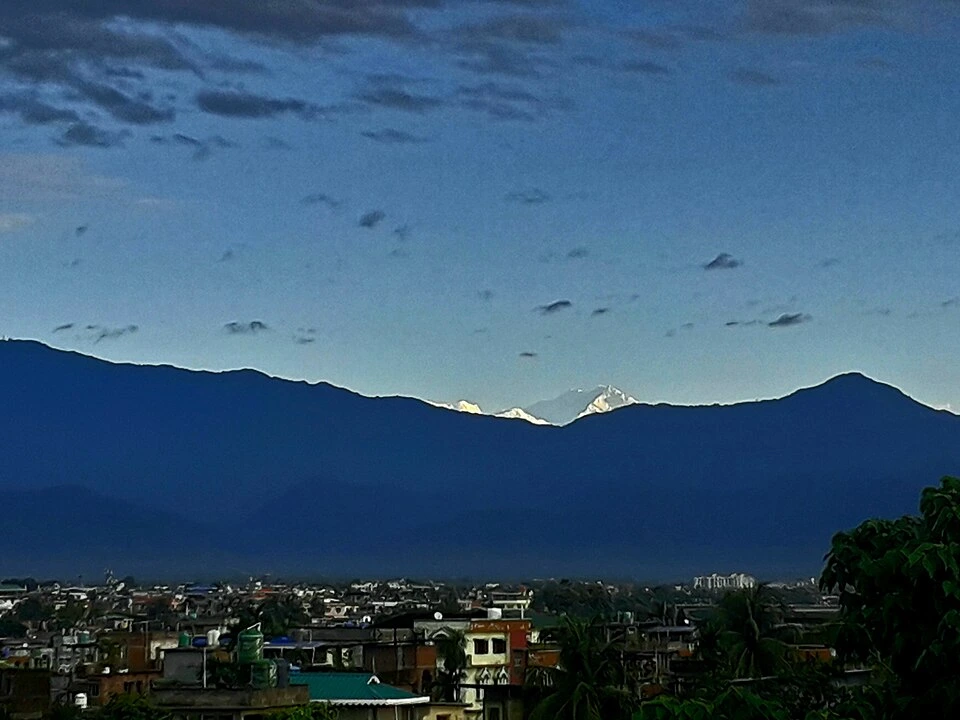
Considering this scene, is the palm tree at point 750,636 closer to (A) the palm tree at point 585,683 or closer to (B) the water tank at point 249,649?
(A) the palm tree at point 585,683

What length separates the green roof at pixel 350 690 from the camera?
35.5 meters

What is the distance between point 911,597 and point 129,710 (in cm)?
2330

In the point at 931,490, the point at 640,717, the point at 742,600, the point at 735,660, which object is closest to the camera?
the point at 640,717

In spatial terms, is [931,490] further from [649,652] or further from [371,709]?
[649,652]

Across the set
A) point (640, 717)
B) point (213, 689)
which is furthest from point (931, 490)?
point (213, 689)

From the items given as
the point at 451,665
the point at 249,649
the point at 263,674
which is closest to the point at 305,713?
the point at 263,674

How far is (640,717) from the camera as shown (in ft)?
48.3

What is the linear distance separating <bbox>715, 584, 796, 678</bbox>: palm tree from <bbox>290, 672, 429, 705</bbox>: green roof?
1060cm

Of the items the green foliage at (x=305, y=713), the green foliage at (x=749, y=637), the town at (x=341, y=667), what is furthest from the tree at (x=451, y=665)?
the green foliage at (x=305, y=713)

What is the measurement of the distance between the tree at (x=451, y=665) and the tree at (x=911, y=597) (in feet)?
106

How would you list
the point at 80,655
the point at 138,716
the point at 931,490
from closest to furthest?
1. the point at 931,490
2. the point at 138,716
3. the point at 80,655

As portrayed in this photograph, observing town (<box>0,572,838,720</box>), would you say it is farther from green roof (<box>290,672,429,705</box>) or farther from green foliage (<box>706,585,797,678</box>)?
green foliage (<box>706,585,797,678</box>)

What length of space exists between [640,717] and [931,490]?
3417mm

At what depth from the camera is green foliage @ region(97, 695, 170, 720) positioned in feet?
111
